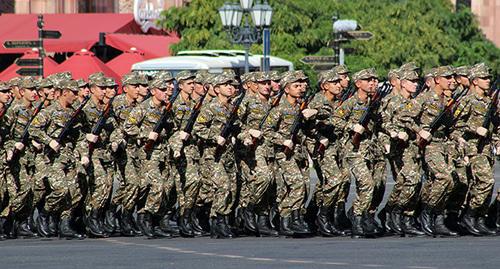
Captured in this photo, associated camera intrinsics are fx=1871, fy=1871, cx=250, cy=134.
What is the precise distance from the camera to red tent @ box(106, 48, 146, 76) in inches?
1629

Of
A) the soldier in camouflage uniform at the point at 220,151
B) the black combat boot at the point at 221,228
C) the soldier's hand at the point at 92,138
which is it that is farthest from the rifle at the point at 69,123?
the black combat boot at the point at 221,228

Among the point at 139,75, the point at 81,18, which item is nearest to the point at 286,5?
the point at 81,18

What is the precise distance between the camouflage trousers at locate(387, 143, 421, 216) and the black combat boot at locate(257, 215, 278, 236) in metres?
1.26

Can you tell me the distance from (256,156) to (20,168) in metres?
2.66

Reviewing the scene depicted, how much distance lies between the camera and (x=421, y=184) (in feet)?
60.0

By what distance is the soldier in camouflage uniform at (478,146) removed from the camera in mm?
18156

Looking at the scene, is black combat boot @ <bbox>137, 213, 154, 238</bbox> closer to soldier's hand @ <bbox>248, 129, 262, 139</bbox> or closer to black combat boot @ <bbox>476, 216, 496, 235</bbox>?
soldier's hand @ <bbox>248, 129, 262, 139</bbox>

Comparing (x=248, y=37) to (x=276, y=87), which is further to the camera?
(x=248, y=37)

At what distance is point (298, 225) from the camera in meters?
18.4

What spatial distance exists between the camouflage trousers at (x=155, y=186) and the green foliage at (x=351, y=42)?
22111 mm

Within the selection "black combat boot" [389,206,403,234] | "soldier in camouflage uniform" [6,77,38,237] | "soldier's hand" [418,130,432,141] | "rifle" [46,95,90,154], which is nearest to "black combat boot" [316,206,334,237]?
"black combat boot" [389,206,403,234]

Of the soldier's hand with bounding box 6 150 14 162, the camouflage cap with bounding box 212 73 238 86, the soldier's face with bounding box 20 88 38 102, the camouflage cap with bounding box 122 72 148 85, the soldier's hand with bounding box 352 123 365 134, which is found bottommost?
the soldier's hand with bounding box 6 150 14 162

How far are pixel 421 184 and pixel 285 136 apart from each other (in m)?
1.42

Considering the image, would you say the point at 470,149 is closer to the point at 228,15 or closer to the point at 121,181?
the point at 121,181
